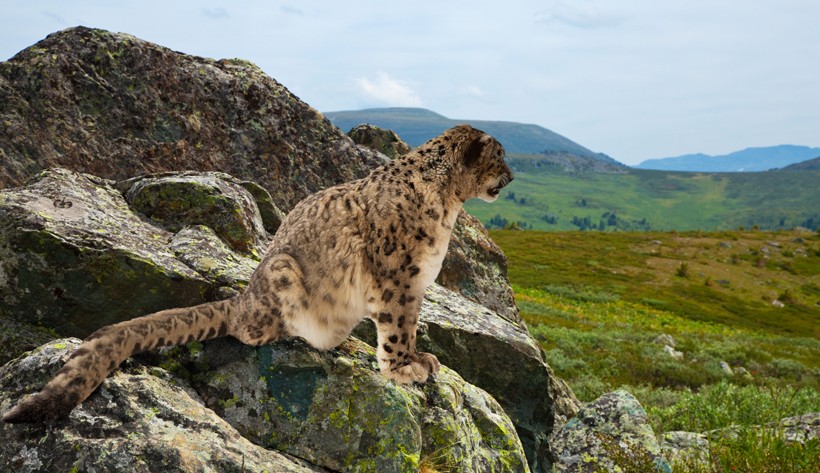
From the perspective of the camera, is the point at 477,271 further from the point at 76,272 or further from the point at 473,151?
the point at 76,272

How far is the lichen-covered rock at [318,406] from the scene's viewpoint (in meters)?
6.25

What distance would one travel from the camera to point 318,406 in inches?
254

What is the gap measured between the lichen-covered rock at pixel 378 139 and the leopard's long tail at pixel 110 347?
419 inches

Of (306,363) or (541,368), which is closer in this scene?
(306,363)

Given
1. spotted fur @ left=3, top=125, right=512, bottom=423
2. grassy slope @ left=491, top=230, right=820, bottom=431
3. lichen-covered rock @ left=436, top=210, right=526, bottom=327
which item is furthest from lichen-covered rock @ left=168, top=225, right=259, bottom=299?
grassy slope @ left=491, top=230, right=820, bottom=431

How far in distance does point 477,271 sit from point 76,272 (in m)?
9.56

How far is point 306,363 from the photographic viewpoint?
669 cm

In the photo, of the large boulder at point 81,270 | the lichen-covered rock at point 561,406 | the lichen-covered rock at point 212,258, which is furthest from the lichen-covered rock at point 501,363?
the large boulder at point 81,270

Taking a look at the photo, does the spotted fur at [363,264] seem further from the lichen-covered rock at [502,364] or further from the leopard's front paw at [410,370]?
the lichen-covered rock at [502,364]

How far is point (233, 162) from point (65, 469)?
8970 millimetres

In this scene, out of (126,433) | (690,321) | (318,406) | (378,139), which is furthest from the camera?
(690,321)

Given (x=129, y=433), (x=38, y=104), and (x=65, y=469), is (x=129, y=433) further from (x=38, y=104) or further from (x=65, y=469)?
(x=38, y=104)

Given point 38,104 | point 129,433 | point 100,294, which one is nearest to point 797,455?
point 129,433

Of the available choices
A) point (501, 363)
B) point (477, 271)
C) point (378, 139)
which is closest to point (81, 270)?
point (501, 363)
